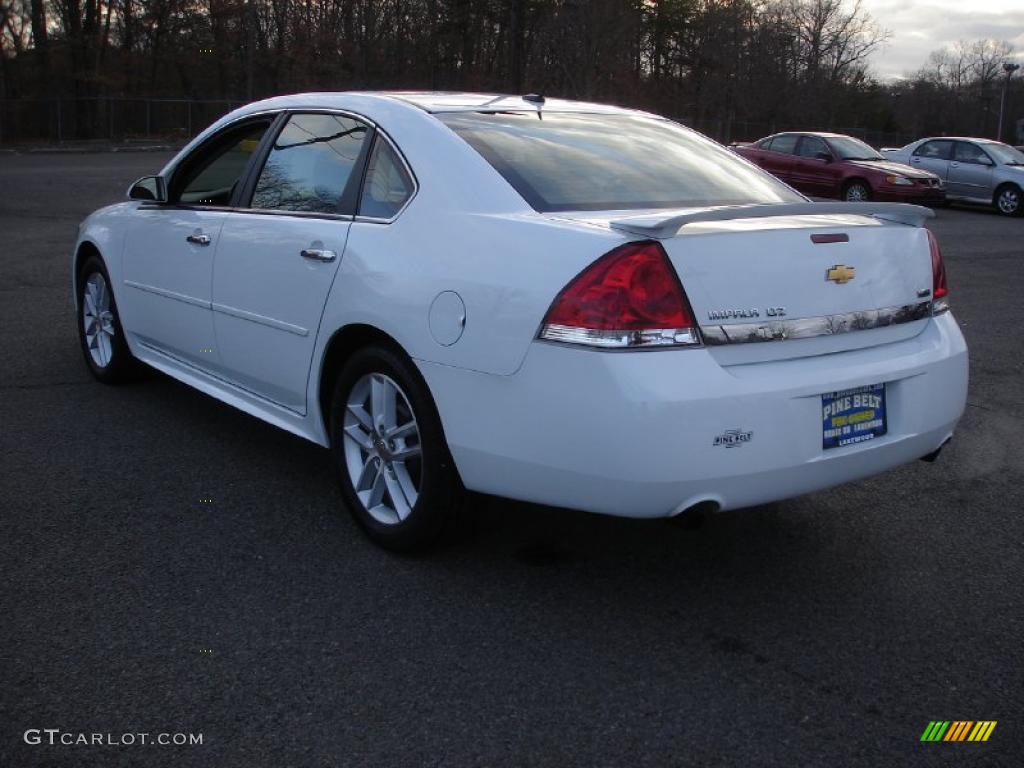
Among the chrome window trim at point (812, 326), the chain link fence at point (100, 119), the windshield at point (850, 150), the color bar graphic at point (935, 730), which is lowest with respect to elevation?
the color bar graphic at point (935, 730)

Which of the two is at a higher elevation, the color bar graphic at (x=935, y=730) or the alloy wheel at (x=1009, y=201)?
the alloy wheel at (x=1009, y=201)

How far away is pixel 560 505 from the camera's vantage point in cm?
329

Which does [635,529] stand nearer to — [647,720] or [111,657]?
[647,720]

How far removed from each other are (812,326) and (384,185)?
164cm

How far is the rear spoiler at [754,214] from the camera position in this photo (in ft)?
10.4

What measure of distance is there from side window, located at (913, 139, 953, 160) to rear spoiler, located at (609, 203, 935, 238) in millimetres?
22257

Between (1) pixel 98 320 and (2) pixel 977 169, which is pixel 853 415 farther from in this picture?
(2) pixel 977 169

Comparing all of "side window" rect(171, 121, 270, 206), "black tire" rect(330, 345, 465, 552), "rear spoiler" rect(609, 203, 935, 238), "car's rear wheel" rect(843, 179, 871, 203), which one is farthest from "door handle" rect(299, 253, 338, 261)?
"car's rear wheel" rect(843, 179, 871, 203)

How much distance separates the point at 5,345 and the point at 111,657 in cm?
483

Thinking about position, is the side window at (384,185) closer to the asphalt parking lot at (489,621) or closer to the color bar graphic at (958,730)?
the asphalt parking lot at (489,621)

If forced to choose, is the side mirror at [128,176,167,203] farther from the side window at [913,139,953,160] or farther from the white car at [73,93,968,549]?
the side window at [913,139,953,160]

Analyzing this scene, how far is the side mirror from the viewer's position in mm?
5383

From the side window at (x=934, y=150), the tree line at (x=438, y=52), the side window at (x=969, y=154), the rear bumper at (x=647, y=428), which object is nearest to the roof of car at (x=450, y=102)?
the rear bumper at (x=647, y=428)

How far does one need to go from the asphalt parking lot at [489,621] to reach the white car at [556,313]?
39 centimetres
